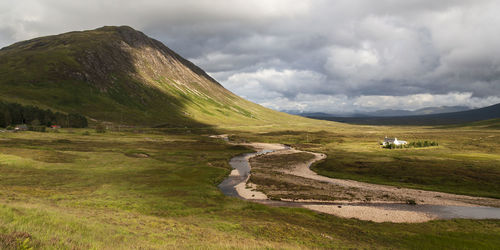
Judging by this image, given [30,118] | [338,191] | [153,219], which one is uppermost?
[30,118]

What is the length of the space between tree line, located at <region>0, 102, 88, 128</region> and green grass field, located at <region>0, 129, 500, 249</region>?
98871mm

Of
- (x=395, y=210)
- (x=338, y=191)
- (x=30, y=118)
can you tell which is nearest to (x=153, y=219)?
(x=395, y=210)

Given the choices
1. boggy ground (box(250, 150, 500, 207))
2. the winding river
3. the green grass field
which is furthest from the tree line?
the winding river

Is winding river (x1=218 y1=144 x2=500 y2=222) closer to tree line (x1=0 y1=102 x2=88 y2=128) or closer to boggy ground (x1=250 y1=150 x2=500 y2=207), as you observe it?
boggy ground (x1=250 y1=150 x2=500 y2=207)

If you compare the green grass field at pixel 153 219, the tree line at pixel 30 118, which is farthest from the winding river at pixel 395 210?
the tree line at pixel 30 118

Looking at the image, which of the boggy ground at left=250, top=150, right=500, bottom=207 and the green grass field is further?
the boggy ground at left=250, top=150, right=500, bottom=207

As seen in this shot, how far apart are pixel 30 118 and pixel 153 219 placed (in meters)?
181

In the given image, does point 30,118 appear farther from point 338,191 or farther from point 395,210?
point 395,210

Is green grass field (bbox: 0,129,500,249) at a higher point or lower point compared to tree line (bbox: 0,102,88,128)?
lower

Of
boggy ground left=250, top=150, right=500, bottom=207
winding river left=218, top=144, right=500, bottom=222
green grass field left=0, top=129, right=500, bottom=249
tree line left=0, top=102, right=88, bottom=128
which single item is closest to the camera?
green grass field left=0, top=129, right=500, bottom=249

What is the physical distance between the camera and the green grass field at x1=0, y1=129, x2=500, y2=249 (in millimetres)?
20156

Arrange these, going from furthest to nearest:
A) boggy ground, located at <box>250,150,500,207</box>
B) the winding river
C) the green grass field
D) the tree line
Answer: the tree line, boggy ground, located at <box>250,150,500,207</box>, the winding river, the green grass field

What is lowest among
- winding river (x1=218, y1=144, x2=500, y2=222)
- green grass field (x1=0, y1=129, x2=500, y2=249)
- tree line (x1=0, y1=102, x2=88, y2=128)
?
winding river (x1=218, y1=144, x2=500, y2=222)

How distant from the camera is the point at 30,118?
160 m
